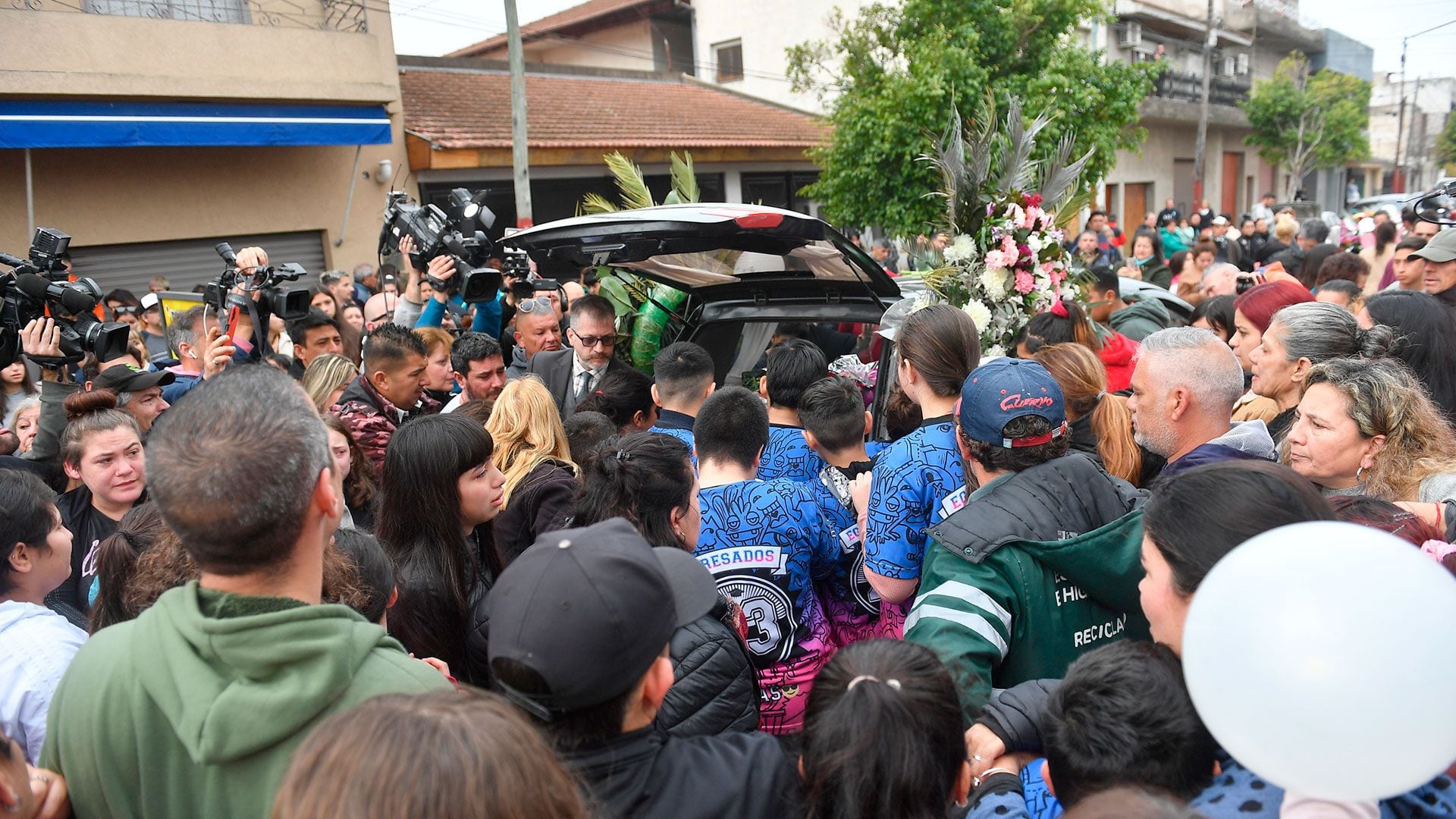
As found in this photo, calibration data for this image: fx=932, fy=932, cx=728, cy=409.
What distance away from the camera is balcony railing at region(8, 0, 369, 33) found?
10.5 meters

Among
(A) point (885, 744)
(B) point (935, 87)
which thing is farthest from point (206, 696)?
(B) point (935, 87)

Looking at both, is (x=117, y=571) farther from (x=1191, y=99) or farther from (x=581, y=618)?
(x=1191, y=99)

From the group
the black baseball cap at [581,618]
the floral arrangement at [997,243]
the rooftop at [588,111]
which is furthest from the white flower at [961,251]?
the rooftop at [588,111]

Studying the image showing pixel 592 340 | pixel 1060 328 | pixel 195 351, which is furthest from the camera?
pixel 195 351

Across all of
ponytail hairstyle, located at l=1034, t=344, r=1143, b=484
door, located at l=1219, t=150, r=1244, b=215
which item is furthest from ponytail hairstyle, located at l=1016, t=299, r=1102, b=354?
door, located at l=1219, t=150, r=1244, b=215

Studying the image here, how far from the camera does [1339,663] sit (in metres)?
1.13

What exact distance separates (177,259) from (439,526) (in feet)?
36.4

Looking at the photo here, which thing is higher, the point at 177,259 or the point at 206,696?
the point at 177,259

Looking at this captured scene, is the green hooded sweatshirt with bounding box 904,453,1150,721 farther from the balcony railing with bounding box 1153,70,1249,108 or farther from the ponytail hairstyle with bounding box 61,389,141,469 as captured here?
the balcony railing with bounding box 1153,70,1249,108

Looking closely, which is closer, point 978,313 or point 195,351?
point 978,313

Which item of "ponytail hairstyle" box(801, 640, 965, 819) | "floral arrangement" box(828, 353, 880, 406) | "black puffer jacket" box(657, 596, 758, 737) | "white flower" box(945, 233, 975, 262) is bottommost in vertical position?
"black puffer jacket" box(657, 596, 758, 737)

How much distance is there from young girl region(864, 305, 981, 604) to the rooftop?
12060mm

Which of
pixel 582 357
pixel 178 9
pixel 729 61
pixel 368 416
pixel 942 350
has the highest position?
pixel 729 61

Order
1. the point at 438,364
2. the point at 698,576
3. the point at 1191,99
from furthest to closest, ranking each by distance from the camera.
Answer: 1. the point at 1191,99
2. the point at 438,364
3. the point at 698,576
